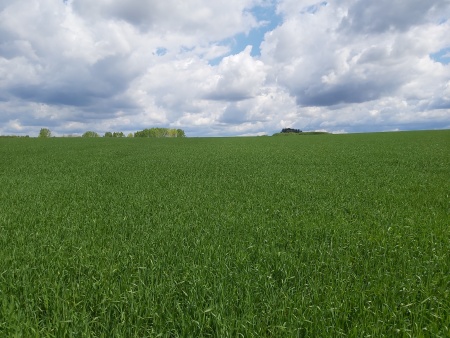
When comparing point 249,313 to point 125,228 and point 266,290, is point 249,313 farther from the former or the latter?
point 125,228

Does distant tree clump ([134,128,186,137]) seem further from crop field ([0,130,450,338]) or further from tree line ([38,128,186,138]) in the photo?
crop field ([0,130,450,338])

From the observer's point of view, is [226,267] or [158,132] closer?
[226,267]

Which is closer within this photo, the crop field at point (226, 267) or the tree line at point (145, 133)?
the crop field at point (226, 267)

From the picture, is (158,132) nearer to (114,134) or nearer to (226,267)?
(114,134)

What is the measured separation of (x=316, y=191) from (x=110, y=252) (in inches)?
325

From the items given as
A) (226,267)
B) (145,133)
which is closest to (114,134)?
(145,133)

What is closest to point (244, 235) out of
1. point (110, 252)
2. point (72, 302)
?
point (110, 252)

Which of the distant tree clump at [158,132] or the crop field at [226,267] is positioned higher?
the distant tree clump at [158,132]

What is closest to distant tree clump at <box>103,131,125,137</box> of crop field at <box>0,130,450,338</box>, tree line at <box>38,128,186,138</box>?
tree line at <box>38,128,186,138</box>

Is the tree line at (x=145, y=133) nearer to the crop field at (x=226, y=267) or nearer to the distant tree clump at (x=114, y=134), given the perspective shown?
the distant tree clump at (x=114, y=134)

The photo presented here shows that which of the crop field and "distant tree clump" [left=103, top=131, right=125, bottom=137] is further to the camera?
"distant tree clump" [left=103, top=131, right=125, bottom=137]

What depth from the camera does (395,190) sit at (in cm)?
1194

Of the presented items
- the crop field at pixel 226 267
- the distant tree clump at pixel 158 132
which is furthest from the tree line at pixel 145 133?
the crop field at pixel 226 267

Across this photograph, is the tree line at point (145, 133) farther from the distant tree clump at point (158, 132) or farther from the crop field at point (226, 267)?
the crop field at point (226, 267)
